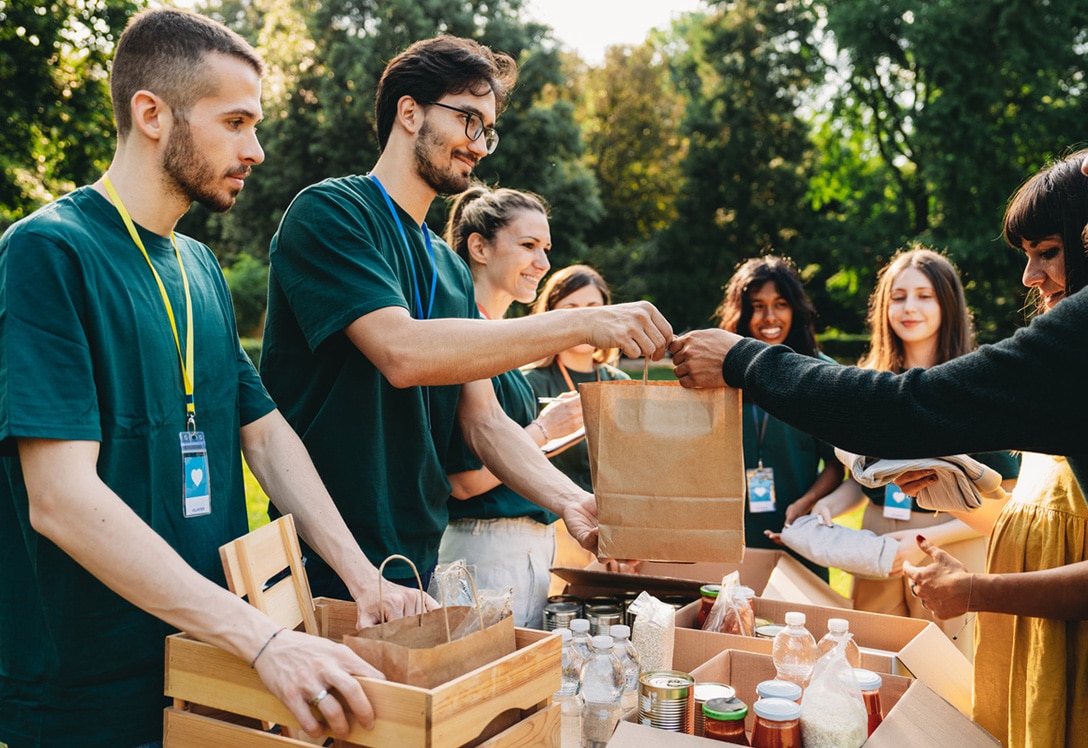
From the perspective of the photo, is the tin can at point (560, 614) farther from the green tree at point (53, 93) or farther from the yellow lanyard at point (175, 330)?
the green tree at point (53, 93)

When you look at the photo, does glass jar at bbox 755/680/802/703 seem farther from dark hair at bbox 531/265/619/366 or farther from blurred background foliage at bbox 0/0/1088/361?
blurred background foliage at bbox 0/0/1088/361

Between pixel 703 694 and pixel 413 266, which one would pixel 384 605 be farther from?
pixel 413 266

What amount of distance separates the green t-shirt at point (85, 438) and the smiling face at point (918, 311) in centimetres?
315

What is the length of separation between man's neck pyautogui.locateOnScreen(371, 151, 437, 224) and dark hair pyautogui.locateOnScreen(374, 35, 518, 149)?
0.12 m

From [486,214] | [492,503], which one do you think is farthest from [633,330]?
[486,214]

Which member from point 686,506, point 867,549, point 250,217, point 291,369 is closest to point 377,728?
point 686,506

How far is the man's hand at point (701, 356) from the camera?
6.12 feet

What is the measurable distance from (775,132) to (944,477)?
2200 centimetres

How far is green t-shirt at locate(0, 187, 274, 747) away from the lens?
55.0 inches

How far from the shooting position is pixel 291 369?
2092 mm

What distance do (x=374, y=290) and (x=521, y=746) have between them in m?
1.00

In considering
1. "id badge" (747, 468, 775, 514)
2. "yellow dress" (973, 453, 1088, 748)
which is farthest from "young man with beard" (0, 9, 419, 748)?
"id badge" (747, 468, 775, 514)

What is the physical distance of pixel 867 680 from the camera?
1.81 m

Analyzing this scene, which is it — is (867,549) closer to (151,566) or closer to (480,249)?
(480,249)
